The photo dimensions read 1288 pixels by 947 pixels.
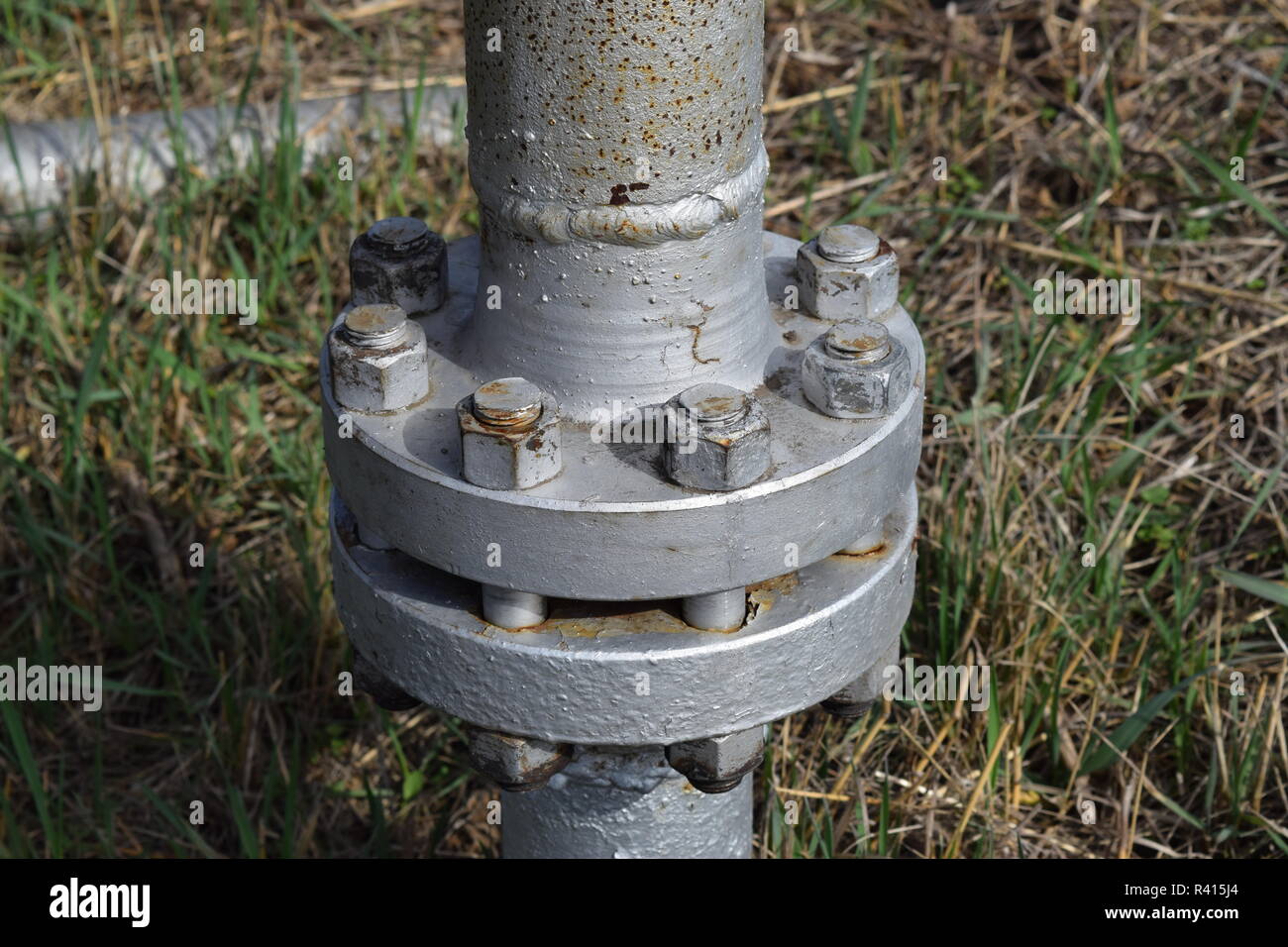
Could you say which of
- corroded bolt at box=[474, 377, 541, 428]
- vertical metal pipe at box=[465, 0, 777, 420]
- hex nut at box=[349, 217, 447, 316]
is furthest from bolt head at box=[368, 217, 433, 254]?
corroded bolt at box=[474, 377, 541, 428]

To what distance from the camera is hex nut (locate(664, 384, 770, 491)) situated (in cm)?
141

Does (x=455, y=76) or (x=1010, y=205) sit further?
(x=455, y=76)

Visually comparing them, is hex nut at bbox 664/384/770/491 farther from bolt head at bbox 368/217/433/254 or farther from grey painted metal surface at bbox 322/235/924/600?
bolt head at bbox 368/217/433/254

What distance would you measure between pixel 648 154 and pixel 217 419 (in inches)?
74.3

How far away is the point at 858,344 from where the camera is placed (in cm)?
152

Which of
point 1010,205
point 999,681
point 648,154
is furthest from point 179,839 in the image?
point 1010,205

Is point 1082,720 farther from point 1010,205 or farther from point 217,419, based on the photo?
point 217,419

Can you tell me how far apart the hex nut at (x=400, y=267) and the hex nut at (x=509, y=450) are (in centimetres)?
28

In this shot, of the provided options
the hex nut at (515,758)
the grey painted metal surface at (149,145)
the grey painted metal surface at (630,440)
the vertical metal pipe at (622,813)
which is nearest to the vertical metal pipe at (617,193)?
the grey painted metal surface at (630,440)

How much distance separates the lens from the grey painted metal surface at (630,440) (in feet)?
4.64

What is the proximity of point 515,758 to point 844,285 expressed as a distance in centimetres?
56

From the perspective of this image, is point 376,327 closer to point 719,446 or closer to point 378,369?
point 378,369
